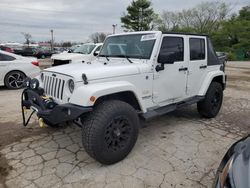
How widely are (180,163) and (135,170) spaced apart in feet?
2.20

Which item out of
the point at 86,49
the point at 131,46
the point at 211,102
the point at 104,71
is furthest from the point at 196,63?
the point at 86,49

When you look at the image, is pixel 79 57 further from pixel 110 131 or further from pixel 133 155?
pixel 110 131

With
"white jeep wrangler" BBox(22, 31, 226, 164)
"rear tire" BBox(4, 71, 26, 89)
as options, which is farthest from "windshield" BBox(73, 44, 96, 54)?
"white jeep wrangler" BBox(22, 31, 226, 164)

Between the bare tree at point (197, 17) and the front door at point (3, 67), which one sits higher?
the bare tree at point (197, 17)

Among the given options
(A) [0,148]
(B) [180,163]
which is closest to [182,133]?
(B) [180,163]

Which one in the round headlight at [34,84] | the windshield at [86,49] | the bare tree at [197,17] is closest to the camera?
the round headlight at [34,84]

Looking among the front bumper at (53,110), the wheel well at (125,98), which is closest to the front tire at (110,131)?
the wheel well at (125,98)

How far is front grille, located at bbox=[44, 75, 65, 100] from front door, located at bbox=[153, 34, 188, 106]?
4.81 ft

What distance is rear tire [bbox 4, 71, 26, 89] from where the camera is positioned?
8.07 meters

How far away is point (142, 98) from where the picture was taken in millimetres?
3578

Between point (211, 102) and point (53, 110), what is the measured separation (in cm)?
346

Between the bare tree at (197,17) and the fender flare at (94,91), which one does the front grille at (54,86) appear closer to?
the fender flare at (94,91)

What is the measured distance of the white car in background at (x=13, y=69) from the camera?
8.00 m

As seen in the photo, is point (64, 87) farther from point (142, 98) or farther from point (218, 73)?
point (218, 73)
